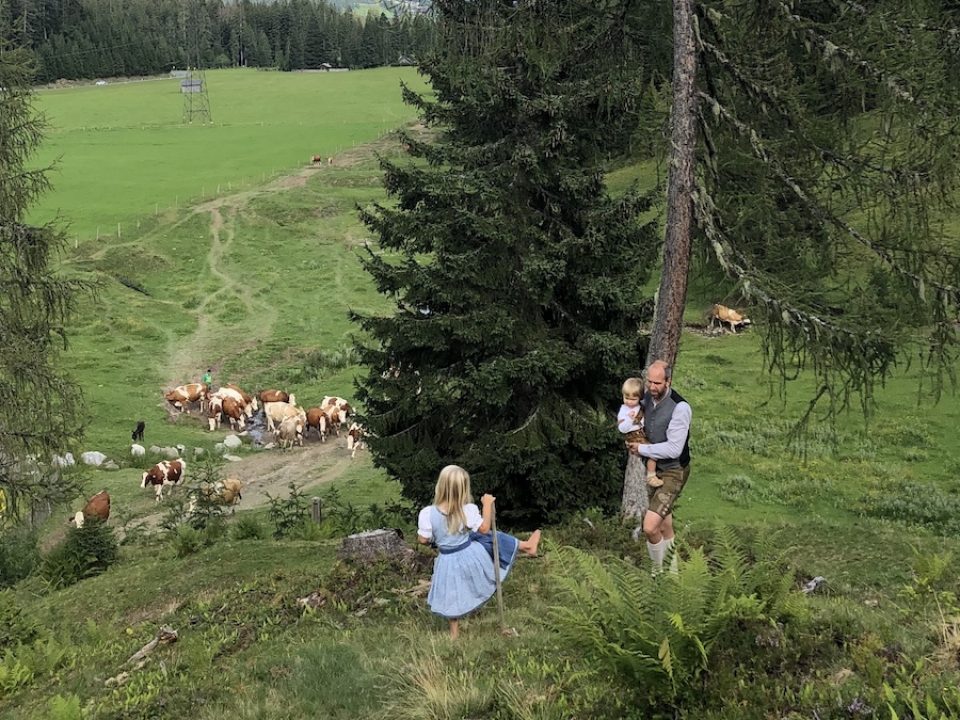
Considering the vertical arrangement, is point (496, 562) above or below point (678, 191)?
below

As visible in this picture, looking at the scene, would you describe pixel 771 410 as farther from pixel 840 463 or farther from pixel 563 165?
pixel 563 165

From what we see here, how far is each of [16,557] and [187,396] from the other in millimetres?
13740

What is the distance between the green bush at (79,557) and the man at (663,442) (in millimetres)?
Answer: 11715

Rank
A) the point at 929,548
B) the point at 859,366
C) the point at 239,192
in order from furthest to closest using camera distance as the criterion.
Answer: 1. the point at 239,192
2. the point at 929,548
3. the point at 859,366

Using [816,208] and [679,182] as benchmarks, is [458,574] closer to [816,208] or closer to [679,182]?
[679,182]

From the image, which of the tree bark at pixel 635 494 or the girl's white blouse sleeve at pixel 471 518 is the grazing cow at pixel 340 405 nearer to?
the tree bark at pixel 635 494

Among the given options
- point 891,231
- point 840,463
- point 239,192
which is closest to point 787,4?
point 891,231

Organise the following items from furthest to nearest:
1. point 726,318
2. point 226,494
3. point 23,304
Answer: point 726,318 < point 226,494 < point 23,304

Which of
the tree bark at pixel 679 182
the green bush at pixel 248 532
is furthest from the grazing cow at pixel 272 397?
the tree bark at pixel 679 182

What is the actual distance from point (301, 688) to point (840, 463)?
589 inches

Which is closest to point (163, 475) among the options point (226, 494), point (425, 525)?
point (226, 494)

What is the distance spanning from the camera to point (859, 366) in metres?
7.85

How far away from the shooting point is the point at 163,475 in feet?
70.8

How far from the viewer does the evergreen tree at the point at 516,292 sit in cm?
1225
